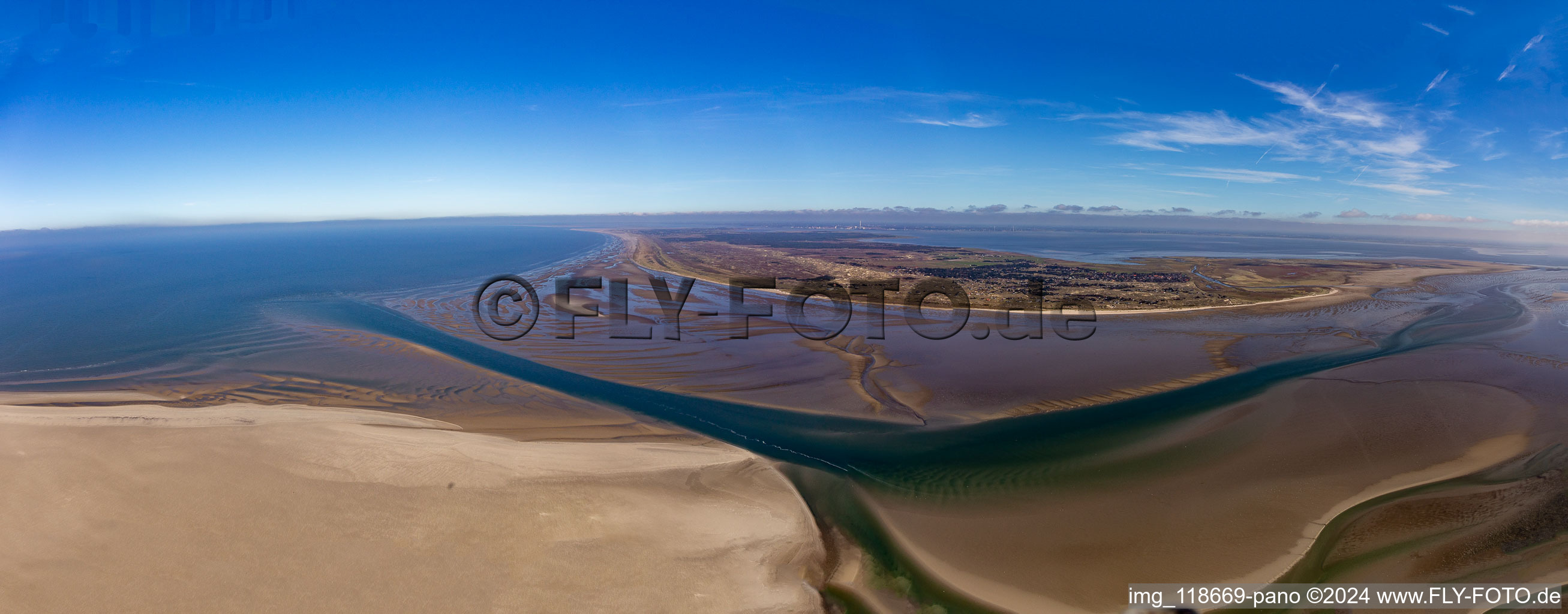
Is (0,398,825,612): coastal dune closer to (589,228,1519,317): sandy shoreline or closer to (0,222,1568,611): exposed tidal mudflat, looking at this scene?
(0,222,1568,611): exposed tidal mudflat

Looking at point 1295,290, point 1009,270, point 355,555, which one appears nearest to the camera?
point 355,555

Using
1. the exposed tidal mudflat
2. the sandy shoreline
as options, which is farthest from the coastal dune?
the sandy shoreline

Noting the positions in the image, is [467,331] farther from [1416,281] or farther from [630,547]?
[1416,281]

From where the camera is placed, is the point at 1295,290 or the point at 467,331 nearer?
the point at 467,331

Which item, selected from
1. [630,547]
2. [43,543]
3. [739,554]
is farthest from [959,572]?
[43,543]

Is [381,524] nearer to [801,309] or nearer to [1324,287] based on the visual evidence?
[801,309]
